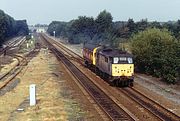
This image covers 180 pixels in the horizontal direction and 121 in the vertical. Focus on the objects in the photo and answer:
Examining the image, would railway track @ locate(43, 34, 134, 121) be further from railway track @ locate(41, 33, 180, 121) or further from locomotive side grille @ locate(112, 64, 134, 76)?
locomotive side grille @ locate(112, 64, 134, 76)

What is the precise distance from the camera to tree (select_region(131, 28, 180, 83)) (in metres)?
38.5

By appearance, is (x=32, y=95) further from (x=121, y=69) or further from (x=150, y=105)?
(x=121, y=69)

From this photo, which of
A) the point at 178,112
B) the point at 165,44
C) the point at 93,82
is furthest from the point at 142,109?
the point at 165,44

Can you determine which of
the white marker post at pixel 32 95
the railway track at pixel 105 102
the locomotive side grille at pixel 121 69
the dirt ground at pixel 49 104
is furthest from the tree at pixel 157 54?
the white marker post at pixel 32 95

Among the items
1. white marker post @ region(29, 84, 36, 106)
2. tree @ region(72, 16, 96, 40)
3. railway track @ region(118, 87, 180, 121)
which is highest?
tree @ region(72, 16, 96, 40)

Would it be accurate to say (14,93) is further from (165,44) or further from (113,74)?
(165,44)

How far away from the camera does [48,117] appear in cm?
2047

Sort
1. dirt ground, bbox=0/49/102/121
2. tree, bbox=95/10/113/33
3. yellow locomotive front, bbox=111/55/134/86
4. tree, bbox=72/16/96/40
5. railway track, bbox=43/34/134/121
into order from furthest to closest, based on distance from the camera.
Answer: tree, bbox=72/16/96/40 < tree, bbox=95/10/113/33 < yellow locomotive front, bbox=111/55/134/86 < railway track, bbox=43/34/134/121 < dirt ground, bbox=0/49/102/121

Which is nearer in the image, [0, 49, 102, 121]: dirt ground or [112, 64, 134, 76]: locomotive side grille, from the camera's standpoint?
[0, 49, 102, 121]: dirt ground

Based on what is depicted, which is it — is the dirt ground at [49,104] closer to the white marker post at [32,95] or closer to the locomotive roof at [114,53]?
the white marker post at [32,95]

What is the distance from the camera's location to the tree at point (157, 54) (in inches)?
1516

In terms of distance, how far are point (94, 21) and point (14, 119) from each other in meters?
95.4

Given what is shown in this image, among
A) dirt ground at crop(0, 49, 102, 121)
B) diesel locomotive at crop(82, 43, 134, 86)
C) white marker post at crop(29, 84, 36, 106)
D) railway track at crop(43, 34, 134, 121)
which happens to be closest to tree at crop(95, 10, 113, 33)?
railway track at crop(43, 34, 134, 121)

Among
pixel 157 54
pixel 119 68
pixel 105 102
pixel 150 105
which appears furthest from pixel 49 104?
pixel 157 54
